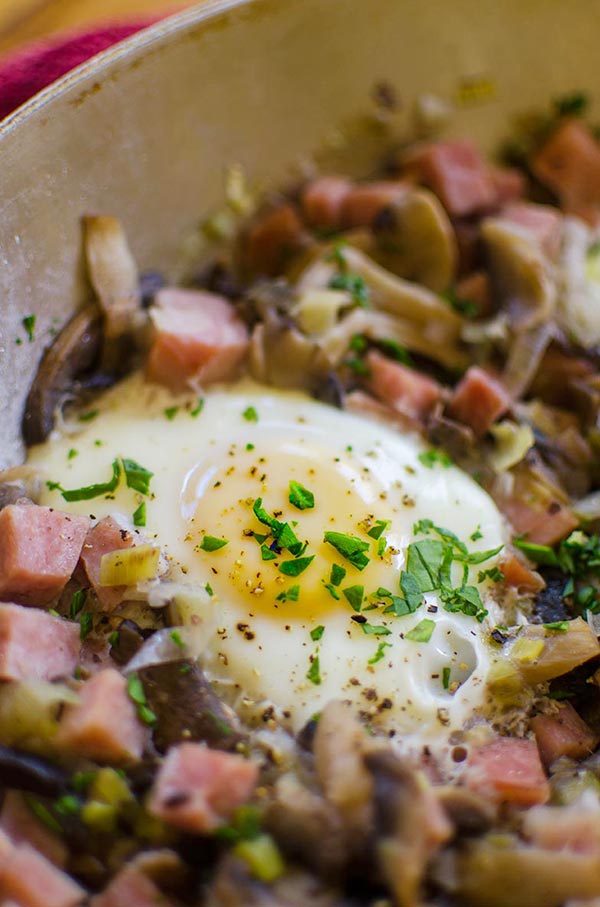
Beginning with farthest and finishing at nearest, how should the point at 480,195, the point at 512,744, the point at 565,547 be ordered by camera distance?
1. the point at 480,195
2. the point at 565,547
3. the point at 512,744

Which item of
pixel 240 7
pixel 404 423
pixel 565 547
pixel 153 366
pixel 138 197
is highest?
pixel 240 7

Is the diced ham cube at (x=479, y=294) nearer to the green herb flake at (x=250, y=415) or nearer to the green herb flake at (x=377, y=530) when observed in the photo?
the green herb flake at (x=250, y=415)

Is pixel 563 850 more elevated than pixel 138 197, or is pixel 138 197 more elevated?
pixel 138 197

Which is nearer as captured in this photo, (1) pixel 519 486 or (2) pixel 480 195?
(1) pixel 519 486

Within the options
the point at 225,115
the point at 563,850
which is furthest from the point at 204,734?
the point at 225,115

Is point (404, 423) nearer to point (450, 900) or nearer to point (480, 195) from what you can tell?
point (480, 195)

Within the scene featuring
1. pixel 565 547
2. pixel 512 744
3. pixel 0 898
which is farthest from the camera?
pixel 565 547

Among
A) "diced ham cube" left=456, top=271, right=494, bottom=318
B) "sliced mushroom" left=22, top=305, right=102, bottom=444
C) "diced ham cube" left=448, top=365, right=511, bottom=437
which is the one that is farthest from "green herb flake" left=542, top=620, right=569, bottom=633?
"sliced mushroom" left=22, top=305, right=102, bottom=444
